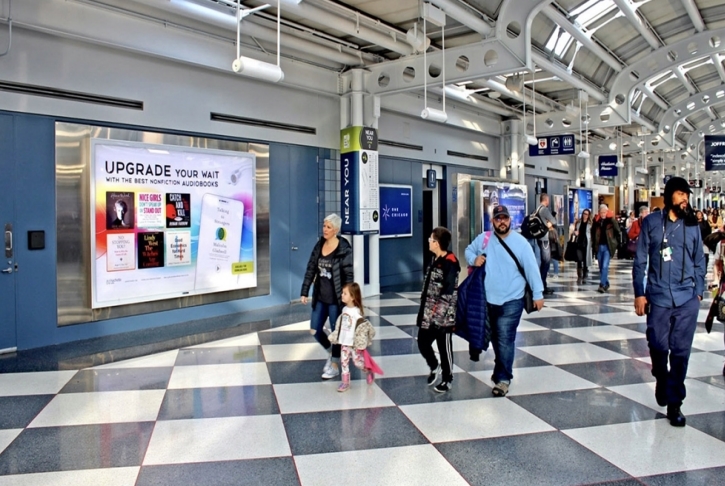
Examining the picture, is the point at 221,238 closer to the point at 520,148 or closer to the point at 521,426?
the point at 521,426

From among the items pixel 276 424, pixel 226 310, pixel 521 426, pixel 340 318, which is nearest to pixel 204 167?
pixel 226 310

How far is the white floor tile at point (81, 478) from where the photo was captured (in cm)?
286

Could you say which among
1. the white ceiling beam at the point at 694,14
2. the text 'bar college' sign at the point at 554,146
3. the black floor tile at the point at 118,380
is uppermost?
the white ceiling beam at the point at 694,14

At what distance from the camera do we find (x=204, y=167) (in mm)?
7285

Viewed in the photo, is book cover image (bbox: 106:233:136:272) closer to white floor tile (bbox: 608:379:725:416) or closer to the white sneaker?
the white sneaker

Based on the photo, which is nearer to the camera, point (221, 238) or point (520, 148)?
point (221, 238)

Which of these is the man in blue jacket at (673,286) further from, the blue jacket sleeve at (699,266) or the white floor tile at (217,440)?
the white floor tile at (217,440)

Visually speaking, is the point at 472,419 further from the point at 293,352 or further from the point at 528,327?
the point at 528,327

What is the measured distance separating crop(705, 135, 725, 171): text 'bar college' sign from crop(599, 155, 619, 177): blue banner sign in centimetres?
285

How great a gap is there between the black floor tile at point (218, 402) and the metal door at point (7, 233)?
2415 mm

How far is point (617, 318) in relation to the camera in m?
7.12

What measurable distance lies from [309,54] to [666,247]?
6.10 meters

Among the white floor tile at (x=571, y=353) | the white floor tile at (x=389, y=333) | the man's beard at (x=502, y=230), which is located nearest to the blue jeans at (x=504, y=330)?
the man's beard at (x=502, y=230)

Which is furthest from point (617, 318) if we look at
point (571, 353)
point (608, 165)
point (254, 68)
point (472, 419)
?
point (608, 165)
